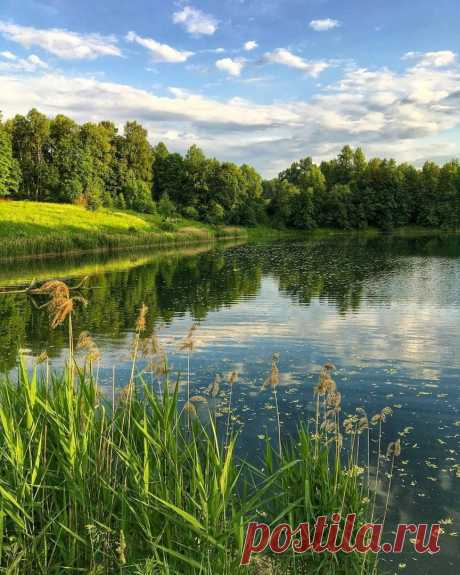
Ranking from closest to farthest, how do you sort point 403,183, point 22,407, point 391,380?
point 22,407 < point 391,380 < point 403,183

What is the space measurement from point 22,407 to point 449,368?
13052 mm

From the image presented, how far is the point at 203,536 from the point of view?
5172 mm

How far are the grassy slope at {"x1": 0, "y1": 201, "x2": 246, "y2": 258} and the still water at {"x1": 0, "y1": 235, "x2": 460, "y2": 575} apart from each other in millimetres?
7610

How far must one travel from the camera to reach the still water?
9.81m

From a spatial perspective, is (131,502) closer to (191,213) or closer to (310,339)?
(310,339)

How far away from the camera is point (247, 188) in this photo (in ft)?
421

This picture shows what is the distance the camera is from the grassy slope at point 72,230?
51756 millimetres

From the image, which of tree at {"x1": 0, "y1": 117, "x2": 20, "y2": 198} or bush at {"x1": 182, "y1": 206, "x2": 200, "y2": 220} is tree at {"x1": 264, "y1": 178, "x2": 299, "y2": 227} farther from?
tree at {"x1": 0, "y1": 117, "x2": 20, "y2": 198}

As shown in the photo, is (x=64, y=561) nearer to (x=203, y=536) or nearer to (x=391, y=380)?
(x=203, y=536)

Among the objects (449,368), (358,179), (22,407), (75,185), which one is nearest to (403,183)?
(358,179)

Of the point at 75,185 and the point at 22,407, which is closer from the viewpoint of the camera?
the point at 22,407

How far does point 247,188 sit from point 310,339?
366 ft

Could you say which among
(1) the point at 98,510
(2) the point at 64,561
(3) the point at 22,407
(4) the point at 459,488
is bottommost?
(4) the point at 459,488

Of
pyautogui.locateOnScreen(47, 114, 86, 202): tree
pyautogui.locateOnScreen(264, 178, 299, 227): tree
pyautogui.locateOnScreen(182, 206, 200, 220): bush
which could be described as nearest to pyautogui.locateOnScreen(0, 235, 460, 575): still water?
pyautogui.locateOnScreen(47, 114, 86, 202): tree
